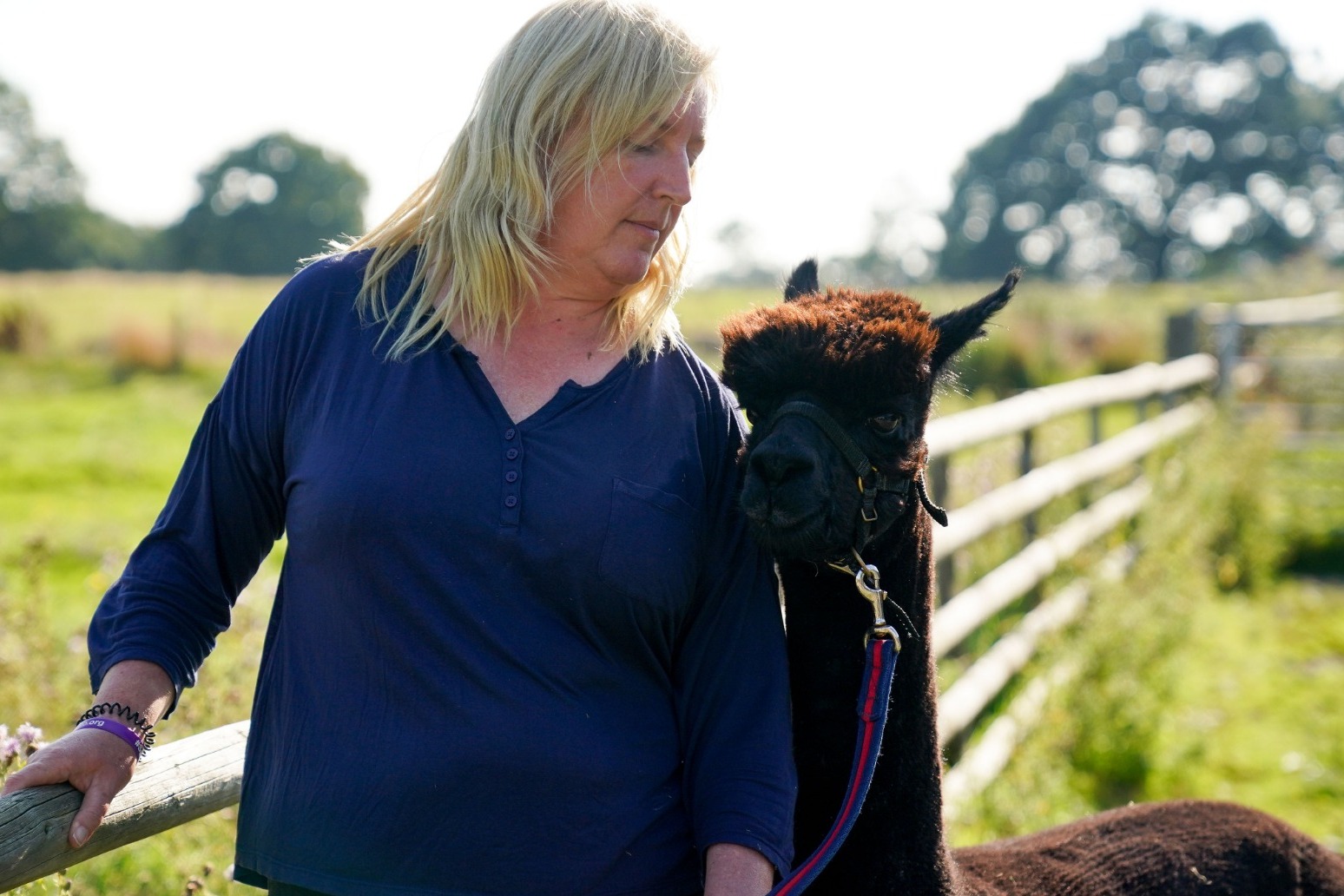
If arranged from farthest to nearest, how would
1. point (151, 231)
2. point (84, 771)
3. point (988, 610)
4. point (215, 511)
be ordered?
point (151, 231) → point (988, 610) → point (215, 511) → point (84, 771)

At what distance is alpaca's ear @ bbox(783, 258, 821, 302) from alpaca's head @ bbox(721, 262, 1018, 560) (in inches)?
9.6

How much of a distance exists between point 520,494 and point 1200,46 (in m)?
65.3

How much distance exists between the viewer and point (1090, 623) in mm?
5801

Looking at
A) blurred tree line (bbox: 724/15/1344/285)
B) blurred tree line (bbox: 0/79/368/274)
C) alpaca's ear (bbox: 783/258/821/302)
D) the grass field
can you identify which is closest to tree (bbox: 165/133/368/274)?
blurred tree line (bbox: 0/79/368/274)

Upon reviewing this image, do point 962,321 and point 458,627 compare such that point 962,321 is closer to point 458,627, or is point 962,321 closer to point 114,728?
point 458,627

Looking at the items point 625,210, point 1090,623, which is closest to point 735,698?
point 625,210

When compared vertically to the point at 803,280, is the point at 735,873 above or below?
below

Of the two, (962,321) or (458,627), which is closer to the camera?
(458,627)

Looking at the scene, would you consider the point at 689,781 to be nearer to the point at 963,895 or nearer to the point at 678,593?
the point at 678,593

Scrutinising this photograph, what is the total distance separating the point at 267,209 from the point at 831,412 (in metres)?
Result: 66.5

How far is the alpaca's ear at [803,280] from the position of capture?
2680 millimetres

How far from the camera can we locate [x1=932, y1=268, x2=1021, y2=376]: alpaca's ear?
2453mm

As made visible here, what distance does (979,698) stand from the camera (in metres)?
5.00

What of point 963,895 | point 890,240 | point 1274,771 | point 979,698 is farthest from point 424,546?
point 890,240
